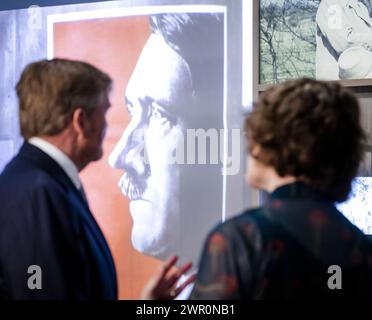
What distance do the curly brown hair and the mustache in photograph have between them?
597 millimetres

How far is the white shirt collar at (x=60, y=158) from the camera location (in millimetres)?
1874

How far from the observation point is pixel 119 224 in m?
1.95

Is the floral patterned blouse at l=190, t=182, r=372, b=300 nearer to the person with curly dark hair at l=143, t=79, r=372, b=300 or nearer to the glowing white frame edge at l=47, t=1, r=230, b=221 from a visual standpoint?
the person with curly dark hair at l=143, t=79, r=372, b=300

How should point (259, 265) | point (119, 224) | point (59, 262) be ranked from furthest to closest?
1. point (119, 224)
2. point (59, 262)
3. point (259, 265)

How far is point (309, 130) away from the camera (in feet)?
4.69

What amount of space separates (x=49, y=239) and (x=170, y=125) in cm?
54

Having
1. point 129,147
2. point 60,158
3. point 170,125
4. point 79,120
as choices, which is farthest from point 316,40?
point 60,158

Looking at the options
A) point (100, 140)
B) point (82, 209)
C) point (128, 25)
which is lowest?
point (82, 209)

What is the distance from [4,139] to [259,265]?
1.07m

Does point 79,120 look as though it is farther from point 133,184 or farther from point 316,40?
point 316,40

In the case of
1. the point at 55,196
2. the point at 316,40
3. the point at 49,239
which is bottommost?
the point at 49,239

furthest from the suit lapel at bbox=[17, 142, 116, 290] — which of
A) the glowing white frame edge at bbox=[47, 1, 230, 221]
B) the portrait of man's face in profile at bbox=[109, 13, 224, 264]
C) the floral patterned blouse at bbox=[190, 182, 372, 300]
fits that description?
the floral patterned blouse at bbox=[190, 182, 372, 300]
